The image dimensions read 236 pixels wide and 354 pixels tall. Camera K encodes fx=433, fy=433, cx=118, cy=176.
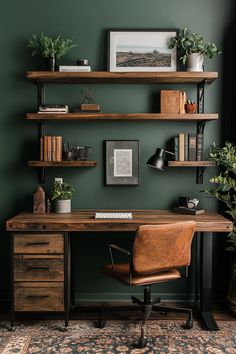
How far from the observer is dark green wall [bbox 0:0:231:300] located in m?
3.91

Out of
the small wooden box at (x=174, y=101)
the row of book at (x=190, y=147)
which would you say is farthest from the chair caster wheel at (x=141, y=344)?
the small wooden box at (x=174, y=101)

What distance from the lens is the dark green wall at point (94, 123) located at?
12.8 feet

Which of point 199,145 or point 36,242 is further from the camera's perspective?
point 199,145

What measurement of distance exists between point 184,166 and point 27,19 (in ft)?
6.37

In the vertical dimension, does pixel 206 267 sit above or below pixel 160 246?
below

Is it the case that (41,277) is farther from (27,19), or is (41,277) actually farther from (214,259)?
(27,19)

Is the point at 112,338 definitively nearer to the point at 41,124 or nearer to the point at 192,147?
the point at 192,147

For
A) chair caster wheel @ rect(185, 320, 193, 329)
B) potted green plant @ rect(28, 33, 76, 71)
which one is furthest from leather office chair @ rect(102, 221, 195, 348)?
potted green plant @ rect(28, 33, 76, 71)

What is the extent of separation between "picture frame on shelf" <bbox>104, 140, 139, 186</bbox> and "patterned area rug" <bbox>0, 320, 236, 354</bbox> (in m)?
1.24

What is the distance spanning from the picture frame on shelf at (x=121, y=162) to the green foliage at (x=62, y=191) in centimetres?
37

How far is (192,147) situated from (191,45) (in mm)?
877

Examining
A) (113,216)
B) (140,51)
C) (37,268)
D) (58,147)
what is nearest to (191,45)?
(140,51)

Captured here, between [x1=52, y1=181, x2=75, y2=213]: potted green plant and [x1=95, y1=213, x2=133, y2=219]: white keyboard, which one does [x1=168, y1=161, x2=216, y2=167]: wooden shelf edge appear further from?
[x1=52, y1=181, x2=75, y2=213]: potted green plant

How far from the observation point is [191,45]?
373 centimetres
